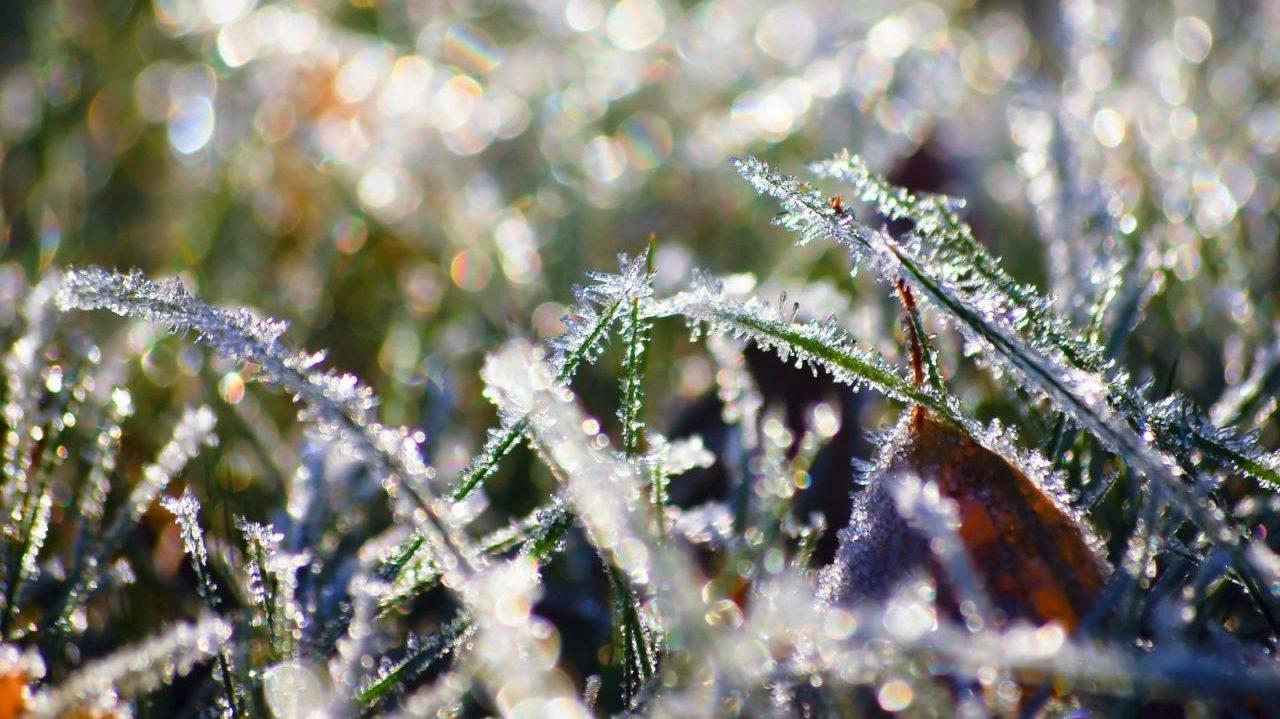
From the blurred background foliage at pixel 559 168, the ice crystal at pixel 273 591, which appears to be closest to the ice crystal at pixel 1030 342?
the blurred background foliage at pixel 559 168

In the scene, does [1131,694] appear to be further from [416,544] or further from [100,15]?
[100,15]

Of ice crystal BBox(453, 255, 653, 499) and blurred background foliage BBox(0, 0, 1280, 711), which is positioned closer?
ice crystal BBox(453, 255, 653, 499)

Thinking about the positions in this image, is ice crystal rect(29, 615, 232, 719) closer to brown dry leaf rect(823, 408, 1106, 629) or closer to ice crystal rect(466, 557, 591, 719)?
ice crystal rect(466, 557, 591, 719)

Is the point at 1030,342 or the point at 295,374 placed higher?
the point at 295,374

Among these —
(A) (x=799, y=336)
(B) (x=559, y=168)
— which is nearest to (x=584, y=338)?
(A) (x=799, y=336)

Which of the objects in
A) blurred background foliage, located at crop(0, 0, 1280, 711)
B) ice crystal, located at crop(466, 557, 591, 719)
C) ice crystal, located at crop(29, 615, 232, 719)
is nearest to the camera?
ice crystal, located at crop(466, 557, 591, 719)

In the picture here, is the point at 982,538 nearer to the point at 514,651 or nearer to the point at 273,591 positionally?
the point at 514,651

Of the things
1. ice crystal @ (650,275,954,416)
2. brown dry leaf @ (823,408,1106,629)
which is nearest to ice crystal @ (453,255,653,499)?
ice crystal @ (650,275,954,416)

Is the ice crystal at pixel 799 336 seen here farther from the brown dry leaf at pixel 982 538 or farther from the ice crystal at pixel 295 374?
the ice crystal at pixel 295 374
